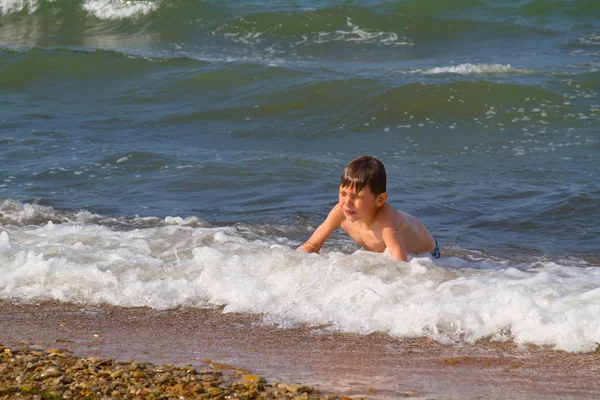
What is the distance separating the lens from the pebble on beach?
3.33 meters

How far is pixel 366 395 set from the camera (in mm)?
3414

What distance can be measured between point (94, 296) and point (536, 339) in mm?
2504

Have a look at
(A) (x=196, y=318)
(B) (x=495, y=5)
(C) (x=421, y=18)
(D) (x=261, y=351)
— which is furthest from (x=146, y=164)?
(B) (x=495, y=5)

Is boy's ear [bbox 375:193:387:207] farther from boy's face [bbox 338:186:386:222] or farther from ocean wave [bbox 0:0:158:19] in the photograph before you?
ocean wave [bbox 0:0:158:19]

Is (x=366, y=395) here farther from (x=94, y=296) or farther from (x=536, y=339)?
(x=94, y=296)

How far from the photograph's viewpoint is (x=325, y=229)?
583 centimetres

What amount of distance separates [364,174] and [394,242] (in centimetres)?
57

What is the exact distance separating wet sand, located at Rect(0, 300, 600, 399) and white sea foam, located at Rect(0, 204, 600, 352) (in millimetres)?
154

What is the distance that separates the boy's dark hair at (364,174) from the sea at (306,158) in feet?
1.63

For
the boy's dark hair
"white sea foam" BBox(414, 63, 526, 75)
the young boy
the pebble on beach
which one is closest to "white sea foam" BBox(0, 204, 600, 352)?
the young boy

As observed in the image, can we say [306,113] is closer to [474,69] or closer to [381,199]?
[474,69]

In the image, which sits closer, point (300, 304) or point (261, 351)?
point (261, 351)

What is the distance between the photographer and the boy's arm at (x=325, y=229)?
5809mm

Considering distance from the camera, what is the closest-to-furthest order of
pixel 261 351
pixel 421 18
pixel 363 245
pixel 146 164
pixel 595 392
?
pixel 595 392 < pixel 261 351 < pixel 363 245 < pixel 146 164 < pixel 421 18
